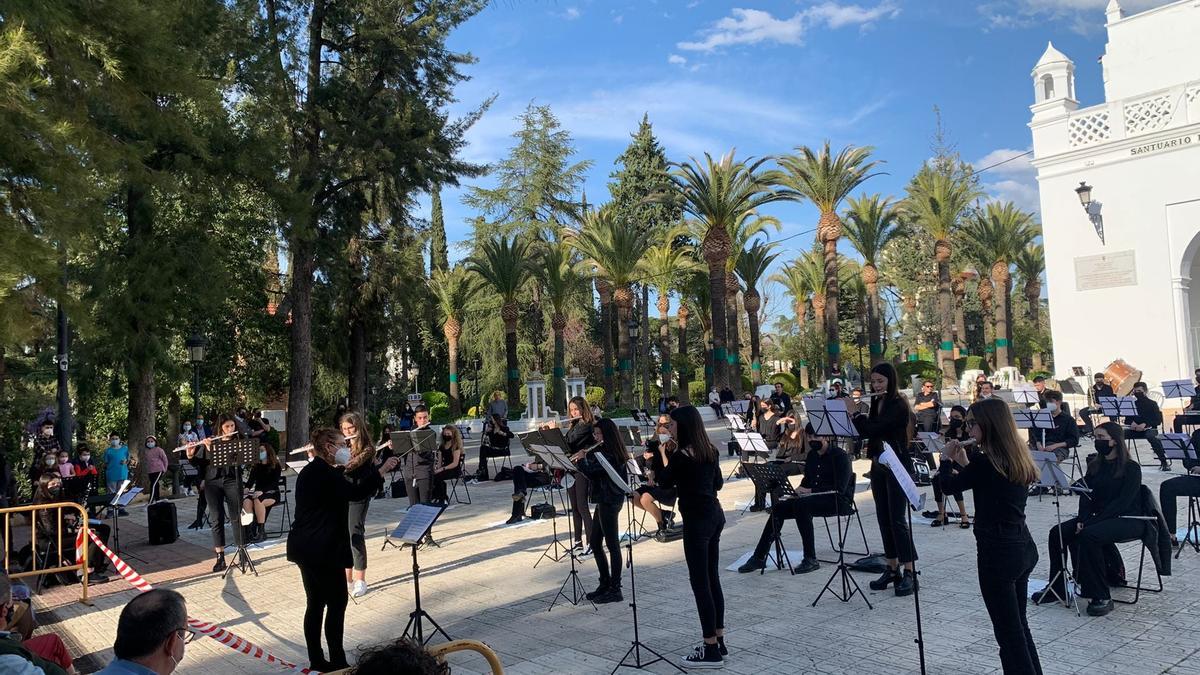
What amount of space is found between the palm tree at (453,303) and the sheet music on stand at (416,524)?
122ft

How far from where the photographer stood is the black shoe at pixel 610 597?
26.3 ft

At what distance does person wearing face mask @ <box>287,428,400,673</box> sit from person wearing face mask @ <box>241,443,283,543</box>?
231 inches

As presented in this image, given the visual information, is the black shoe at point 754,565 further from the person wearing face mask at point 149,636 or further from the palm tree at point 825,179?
the palm tree at point 825,179

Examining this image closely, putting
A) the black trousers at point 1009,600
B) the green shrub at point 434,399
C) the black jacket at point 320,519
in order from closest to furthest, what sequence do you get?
1. the black trousers at point 1009,600
2. the black jacket at point 320,519
3. the green shrub at point 434,399

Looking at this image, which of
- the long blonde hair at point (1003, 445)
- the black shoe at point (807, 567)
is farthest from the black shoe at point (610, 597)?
the long blonde hair at point (1003, 445)

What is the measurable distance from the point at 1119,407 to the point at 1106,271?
44.0ft

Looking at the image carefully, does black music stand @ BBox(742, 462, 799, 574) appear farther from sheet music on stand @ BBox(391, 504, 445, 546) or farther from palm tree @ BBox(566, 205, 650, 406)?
palm tree @ BBox(566, 205, 650, 406)

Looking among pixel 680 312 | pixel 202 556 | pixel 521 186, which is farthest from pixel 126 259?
pixel 521 186

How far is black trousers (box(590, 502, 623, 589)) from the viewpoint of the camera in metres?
7.75

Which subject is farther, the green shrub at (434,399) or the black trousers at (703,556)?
the green shrub at (434,399)

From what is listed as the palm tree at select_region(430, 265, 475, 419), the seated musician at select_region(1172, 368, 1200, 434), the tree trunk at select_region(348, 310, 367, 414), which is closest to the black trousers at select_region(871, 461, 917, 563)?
the seated musician at select_region(1172, 368, 1200, 434)

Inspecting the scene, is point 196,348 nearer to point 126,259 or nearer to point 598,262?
point 126,259

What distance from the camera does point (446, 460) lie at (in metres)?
12.4

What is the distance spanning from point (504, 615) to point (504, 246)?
101 ft
